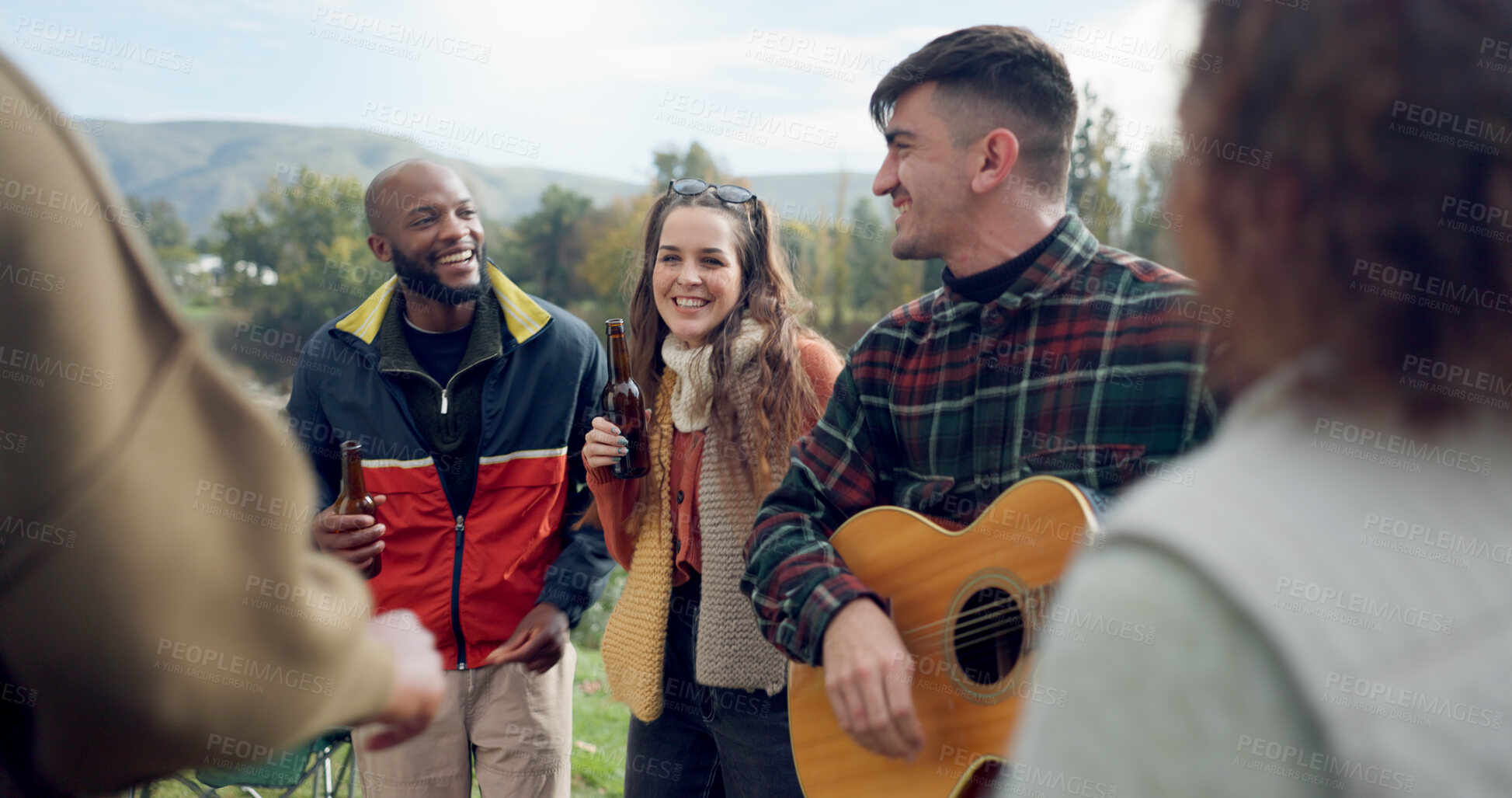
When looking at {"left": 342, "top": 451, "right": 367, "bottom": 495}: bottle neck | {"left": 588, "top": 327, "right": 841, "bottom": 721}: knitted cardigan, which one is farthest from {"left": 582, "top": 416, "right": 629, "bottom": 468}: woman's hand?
{"left": 342, "top": 451, "right": 367, "bottom": 495}: bottle neck

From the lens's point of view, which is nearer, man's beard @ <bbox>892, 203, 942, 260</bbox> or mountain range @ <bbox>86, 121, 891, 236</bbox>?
man's beard @ <bbox>892, 203, 942, 260</bbox>

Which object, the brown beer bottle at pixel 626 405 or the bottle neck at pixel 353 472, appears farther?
the brown beer bottle at pixel 626 405

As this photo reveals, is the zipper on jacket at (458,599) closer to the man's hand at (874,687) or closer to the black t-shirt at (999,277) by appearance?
the man's hand at (874,687)

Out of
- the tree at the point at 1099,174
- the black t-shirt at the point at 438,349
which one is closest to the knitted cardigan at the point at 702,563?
the black t-shirt at the point at 438,349

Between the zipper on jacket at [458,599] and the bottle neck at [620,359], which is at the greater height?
the bottle neck at [620,359]

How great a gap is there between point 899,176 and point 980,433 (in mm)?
758

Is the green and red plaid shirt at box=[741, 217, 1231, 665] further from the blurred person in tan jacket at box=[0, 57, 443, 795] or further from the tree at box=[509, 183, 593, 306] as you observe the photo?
the tree at box=[509, 183, 593, 306]

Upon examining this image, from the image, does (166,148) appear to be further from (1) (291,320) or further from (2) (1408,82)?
(2) (1408,82)

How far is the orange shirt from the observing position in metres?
3.09

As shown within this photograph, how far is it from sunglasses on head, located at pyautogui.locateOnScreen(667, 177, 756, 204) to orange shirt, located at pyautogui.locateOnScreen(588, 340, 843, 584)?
0.63 metres

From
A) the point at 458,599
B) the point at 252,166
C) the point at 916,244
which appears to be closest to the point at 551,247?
the point at 458,599

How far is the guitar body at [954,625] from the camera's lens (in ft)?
5.93

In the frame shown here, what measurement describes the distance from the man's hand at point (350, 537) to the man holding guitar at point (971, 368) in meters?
1.37

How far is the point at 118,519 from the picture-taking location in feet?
3.58
